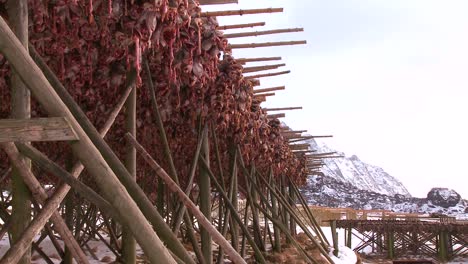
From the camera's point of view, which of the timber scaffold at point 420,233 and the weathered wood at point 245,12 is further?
the timber scaffold at point 420,233

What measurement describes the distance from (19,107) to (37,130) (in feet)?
1.71

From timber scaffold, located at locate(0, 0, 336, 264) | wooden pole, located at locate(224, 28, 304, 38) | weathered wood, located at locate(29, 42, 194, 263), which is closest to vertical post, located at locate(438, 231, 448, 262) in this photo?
timber scaffold, located at locate(0, 0, 336, 264)

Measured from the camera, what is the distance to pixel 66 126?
2.61 m

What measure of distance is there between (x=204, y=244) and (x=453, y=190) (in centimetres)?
8356

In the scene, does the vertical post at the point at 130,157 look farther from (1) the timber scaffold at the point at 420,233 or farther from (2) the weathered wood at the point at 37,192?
(1) the timber scaffold at the point at 420,233

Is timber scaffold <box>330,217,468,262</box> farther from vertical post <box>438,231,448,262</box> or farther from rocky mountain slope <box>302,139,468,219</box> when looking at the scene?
rocky mountain slope <box>302,139,468,219</box>

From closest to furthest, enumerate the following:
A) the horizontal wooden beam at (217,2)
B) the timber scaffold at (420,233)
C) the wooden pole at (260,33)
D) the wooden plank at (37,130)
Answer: the wooden plank at (37,130), the horizontal wooden beam at (217,2), the wooden pole at (260,33), the timber scaffold at (420,233)

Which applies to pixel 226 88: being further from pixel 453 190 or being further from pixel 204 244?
pixel 453 190

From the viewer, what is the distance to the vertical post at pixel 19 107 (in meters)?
3.12

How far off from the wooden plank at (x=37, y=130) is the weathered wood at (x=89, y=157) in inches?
1.5

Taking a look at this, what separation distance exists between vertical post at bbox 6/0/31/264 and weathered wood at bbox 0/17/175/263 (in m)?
0.53

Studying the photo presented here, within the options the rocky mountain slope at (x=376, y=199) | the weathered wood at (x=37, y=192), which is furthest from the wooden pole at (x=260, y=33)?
the rocky mountain slope at (x=376, y=199)

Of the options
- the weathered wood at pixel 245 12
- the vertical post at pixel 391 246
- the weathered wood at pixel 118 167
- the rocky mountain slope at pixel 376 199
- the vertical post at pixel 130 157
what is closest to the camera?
the weathered wood at pixel 118 167

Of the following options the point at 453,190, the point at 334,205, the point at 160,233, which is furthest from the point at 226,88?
the point at 453,190
